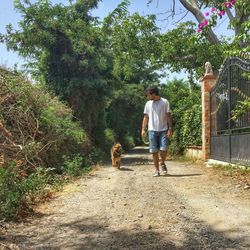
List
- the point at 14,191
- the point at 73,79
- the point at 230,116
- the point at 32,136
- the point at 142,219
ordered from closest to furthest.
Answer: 1. the point at 142,219
2. the point at 14,191
3. the point at 32,136
4. the point at 230,116
5. the point at 73,79

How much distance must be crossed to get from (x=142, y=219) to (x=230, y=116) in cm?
631

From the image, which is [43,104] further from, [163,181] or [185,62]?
[185,62]

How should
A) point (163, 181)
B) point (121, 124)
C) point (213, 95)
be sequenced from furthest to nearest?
point (121, 124), point (213, 95), point (163, 181)

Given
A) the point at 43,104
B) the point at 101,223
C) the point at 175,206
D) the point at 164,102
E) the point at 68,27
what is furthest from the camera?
the point at 68,27

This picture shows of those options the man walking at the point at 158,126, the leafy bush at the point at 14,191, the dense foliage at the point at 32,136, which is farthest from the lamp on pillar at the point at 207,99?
the leafy bush at the point at 14,191

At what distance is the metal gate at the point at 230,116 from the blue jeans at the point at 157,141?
1.78m

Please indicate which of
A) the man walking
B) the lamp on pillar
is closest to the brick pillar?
the lamp on pillar

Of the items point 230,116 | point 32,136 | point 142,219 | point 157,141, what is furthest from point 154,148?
point 142,219

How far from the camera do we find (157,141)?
9.51 meters

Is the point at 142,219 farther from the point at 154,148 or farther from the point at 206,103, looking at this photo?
the point at 206,103

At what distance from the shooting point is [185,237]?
14.5 ft

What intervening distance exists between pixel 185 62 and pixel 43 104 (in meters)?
10.8

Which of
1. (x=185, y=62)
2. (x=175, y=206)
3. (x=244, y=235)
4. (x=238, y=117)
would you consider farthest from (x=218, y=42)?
(x=244, y=235)

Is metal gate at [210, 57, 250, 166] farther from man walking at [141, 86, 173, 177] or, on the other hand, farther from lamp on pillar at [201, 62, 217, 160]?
man walking at [141, 86, 173, 177]
